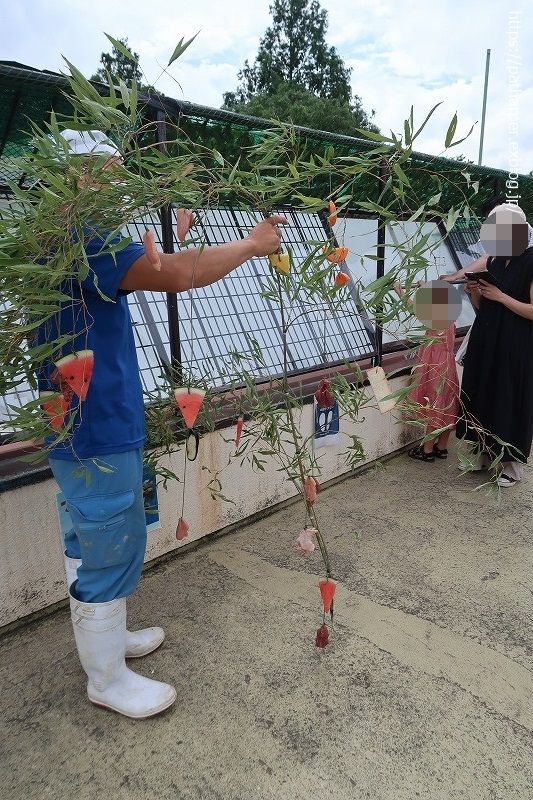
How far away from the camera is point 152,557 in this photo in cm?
262

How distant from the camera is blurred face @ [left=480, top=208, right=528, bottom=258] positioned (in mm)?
3199

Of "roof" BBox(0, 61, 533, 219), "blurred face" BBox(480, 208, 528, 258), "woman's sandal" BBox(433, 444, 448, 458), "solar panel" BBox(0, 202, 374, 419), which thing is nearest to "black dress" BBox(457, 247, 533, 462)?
"blurred face" BBox(480, 208, 528, 258)

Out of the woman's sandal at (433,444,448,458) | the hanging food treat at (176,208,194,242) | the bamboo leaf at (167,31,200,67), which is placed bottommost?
the woman's sandal at (433,444,448,458)

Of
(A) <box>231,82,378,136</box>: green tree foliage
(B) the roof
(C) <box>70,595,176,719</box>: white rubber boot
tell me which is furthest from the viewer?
(A) <box>231,82,378,136</box>: green tree foliage

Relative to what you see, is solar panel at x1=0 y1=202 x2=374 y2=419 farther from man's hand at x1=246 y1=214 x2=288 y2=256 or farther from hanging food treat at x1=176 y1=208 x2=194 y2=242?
hanging food treat at x1=176 y1=208 x2=194 y2=242

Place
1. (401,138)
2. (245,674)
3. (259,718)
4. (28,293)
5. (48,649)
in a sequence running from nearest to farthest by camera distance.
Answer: (28,293) → (401,138) → (259,718) → (245,674) → (48,649)

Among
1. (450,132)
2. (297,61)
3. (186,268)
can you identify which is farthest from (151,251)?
(297,61)

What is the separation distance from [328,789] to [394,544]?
1495mm

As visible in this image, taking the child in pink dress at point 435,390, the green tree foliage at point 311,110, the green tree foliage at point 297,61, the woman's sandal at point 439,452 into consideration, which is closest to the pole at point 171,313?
the child in pink dress at point 435,390

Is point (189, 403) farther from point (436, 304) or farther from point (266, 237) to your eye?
point (436, 304)

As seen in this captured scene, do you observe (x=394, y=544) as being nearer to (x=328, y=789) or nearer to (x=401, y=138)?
(x=328, y=789)

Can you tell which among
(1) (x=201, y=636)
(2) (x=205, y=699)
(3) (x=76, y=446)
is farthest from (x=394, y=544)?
(3) (x=76, y=446)

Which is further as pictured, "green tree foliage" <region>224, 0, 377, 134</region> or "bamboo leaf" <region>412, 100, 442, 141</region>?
"green tree foliage" <region>224, 0, 377, 134</region>

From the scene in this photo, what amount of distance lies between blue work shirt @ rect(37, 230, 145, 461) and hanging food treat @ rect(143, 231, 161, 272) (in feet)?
0.25
